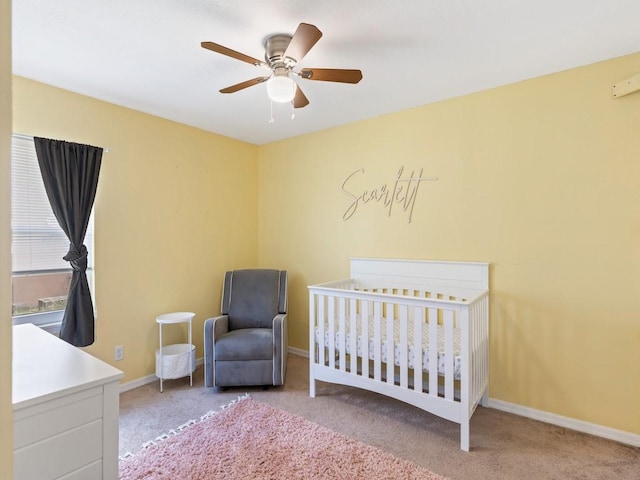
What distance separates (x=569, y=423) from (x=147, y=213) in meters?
3.67

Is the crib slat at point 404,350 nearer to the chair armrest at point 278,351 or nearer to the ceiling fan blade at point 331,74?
the chair armrest at point 278,351

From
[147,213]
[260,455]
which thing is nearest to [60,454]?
[260,455]

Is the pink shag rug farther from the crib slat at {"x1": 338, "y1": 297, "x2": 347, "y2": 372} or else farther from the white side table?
the white side table

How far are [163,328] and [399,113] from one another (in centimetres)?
296

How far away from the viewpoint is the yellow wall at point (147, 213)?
8.71 ft

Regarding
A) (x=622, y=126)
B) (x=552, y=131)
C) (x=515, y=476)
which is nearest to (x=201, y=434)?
(x=515, y=476)

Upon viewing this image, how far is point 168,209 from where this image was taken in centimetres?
322

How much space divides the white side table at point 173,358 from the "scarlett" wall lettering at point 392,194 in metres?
1.90

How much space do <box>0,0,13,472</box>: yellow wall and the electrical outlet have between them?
8.44ft

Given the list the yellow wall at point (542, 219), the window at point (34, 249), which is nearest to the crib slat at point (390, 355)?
the yellow wall at point (542, 219)

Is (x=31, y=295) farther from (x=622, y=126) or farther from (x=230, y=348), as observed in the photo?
(x=622, y=126)

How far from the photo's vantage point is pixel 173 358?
9.37ft

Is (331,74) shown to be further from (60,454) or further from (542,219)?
(60,454)

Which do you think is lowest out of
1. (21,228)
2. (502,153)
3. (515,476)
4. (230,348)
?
(515,476)
